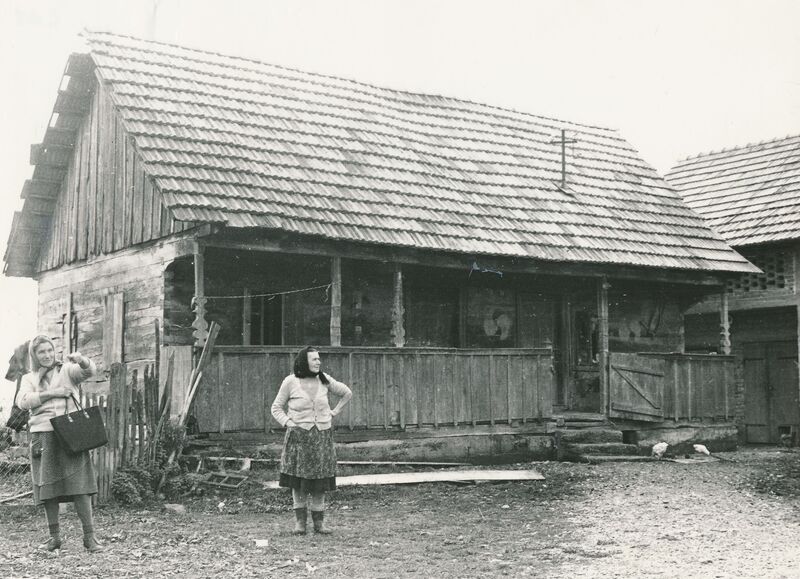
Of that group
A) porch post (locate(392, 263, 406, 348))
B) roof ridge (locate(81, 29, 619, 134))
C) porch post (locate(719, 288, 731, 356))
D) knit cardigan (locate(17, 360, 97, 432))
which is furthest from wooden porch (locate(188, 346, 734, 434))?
roof ridge (locate(81, 29, 619, 134))

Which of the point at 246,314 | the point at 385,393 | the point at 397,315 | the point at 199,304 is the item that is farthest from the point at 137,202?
the point at 385,393

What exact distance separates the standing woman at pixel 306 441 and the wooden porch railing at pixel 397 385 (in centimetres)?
348

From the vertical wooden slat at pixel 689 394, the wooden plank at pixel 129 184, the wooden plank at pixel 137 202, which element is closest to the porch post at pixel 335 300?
the wooden plank at pixel 137 202

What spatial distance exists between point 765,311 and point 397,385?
10.7 metres

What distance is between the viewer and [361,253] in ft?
49.7

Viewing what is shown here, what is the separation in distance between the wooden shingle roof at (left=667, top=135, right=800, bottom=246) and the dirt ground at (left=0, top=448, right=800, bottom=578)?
30.6ft

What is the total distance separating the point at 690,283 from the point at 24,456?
1253 centimetres

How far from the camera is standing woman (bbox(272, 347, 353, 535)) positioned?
9.55 metres

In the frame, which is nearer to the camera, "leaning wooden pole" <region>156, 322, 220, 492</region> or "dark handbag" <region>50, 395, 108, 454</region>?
"dark handbag" <region>50, 395, 108, 454</region>

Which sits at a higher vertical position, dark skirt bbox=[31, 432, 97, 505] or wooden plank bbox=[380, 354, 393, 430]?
wooden plank bbox=[380, 354, 393, 430]

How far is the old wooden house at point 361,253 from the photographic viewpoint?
1447cm

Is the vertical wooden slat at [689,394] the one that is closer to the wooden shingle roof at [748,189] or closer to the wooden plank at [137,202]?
the wooden shingle roof at [748,189]

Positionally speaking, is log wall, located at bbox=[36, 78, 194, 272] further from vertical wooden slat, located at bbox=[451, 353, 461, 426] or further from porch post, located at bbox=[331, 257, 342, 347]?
vertical wooden slat, located at bbox=[451, 353, 461, 426]

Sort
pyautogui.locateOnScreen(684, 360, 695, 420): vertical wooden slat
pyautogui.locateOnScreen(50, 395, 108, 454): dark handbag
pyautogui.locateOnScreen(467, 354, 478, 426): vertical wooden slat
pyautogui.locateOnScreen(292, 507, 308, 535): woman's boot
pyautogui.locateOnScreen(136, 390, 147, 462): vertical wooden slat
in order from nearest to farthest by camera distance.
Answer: pyautogui.locateOnScreen(50, 395, 108, 454): dark handbag
pyautogui.locateOnScreen(292, 507, 308, 535): woman's boot
pyautogui.locateOnScreen(136, 390, 147, 462): vertical wooden slat
pyautogui.locateOnScreen(467, 354, 478, 426): vertical wooden slat
pyautogui.locateOnScreen(684, 360, 695, 420): vertical wooden slat
